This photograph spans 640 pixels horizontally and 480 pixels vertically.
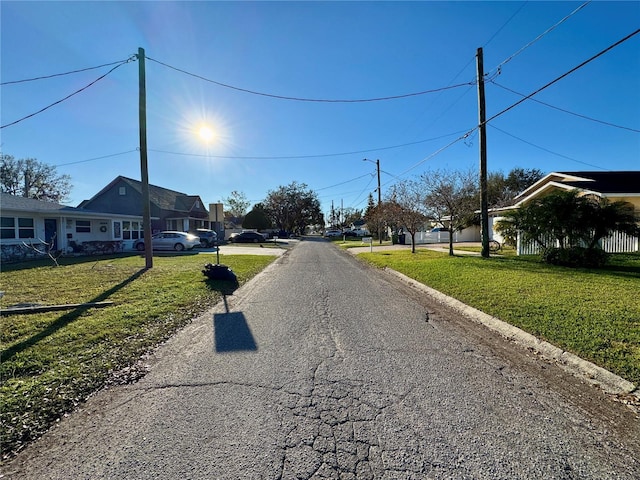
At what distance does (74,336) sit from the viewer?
189 inches

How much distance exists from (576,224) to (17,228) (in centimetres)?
2561

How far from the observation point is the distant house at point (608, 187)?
48.3ft

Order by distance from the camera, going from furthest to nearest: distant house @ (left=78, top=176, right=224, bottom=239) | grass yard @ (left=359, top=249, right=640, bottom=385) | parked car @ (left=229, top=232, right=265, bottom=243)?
parked car @ (left=229, top=232, right=265, bottom=243) < distant house @ (left=78, top=176, right=224, bottom=239) < grass yard @ (left=359, top=249, right=640, bottom=385)

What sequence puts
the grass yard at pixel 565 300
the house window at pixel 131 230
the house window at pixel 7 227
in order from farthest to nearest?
the house window at pixel 131 230 → the house window at pixel 7 227 → the grass yard at pixel 565 300

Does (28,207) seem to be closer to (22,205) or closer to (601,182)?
(22,205)

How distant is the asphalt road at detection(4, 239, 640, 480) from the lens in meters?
2.22

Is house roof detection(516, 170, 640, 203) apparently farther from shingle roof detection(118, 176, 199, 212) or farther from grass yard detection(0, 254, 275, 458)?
shingle roof detection(118, 176, 199, 212)

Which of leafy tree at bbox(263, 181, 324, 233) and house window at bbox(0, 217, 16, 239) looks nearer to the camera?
house window at bbox(0, 217, 16, 239)

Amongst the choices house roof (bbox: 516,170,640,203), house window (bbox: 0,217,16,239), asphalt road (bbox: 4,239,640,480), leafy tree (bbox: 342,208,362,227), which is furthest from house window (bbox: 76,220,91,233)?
leafy tree (bbox: 342,208,362,227)

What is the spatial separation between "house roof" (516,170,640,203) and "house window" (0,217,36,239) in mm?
28160

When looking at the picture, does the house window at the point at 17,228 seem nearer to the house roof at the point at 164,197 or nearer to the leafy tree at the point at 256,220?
the house roof at the point at 164,197

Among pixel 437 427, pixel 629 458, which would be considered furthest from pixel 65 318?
pixel 629 458

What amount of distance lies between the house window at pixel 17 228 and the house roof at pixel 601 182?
28160mm

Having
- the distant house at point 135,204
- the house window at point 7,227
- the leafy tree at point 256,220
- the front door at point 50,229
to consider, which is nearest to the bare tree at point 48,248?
the house window at point 7,227
